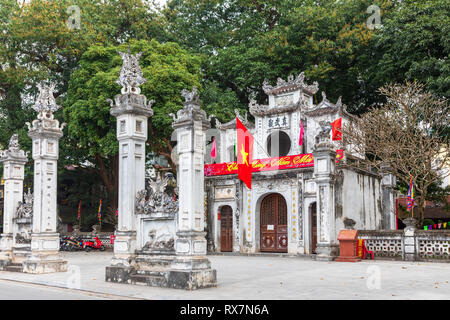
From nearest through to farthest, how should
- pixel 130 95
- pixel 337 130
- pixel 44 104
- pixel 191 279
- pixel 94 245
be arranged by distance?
pixel 191 279 < pixel 130 95 < pixel 44 104 < pixel 337 130 < pixel 94 245

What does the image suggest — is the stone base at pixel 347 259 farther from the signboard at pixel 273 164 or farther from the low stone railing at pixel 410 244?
the signboard at pixel 273 164

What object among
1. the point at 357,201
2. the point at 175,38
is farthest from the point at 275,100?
the point at 175,38

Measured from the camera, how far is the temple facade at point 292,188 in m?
20.5

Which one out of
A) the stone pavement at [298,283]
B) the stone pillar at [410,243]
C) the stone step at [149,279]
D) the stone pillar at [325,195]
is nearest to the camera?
the stone pavement at [298,283]

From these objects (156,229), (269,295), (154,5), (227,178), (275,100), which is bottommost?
(269,295)

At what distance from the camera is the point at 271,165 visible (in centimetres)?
2414

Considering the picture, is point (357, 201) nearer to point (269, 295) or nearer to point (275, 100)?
point (275, 100)

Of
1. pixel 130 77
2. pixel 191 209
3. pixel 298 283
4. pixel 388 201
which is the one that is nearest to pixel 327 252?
pixel 298 283

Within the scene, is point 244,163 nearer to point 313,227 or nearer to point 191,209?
point 313,227

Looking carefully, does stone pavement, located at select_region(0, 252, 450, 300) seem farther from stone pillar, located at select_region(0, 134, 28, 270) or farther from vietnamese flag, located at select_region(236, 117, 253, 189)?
vietnamese flag, located at select_region(236, 117, 253, 189)

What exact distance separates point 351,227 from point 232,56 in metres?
15.0

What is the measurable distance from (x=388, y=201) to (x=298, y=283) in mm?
16597

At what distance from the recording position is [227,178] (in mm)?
25500

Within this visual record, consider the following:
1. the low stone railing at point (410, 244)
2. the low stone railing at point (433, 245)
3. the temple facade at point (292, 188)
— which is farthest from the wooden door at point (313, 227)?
the low stone railing at point (433, 245)
